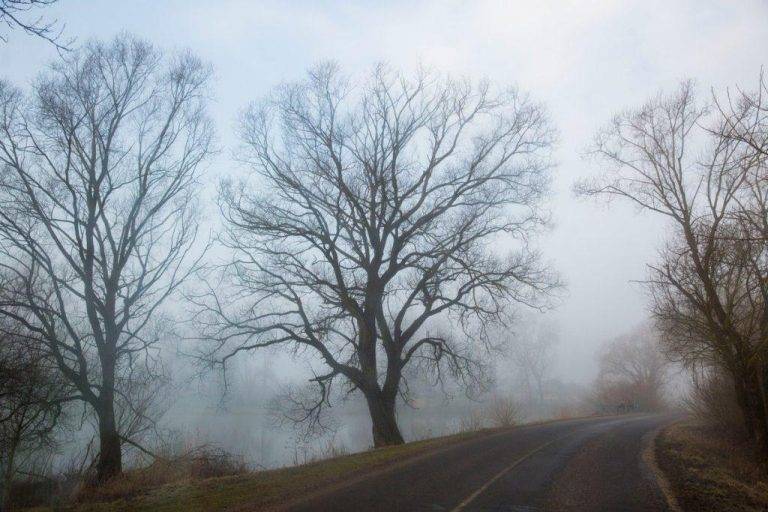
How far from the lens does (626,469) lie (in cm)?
1070

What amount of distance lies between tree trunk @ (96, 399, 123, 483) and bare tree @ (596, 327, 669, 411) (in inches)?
1200

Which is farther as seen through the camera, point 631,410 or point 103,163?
point 631,410

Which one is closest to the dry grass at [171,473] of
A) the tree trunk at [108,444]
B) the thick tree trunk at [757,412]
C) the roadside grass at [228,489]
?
the roadside grass at [228,489]

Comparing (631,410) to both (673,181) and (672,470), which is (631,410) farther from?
(672,470)

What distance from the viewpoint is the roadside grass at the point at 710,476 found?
25.8 ft

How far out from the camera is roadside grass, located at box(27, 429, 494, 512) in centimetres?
900

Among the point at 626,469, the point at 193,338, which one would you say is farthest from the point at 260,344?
the point at 626,469

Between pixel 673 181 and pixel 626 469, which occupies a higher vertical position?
pixel 673 181

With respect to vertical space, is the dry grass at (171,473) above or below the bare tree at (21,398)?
below

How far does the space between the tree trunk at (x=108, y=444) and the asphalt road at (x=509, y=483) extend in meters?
7.76

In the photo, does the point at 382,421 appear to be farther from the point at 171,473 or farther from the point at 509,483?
A: the point at 509,483

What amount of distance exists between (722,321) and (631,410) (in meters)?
30.5

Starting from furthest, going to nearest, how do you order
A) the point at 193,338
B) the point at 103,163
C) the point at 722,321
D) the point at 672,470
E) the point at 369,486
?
the point at 193,338 < the point at 103,163 < the point at 722,321 < the point at 672,470 < the point at 369,486

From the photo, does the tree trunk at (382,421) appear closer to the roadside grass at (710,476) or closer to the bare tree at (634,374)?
the roadside grass at (710,476)
